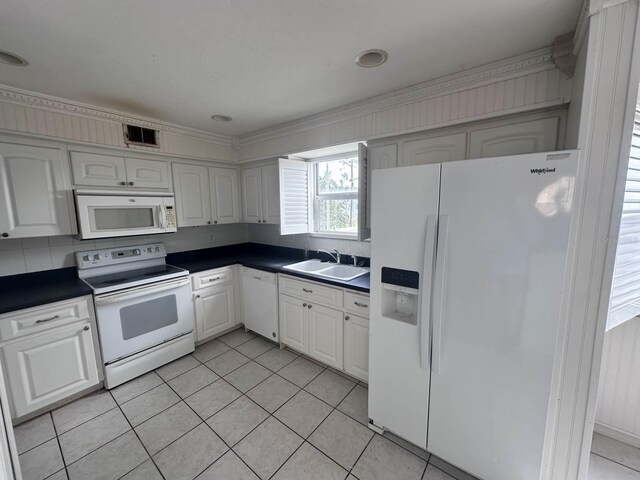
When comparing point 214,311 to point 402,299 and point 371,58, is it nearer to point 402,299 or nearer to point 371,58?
point 402,299

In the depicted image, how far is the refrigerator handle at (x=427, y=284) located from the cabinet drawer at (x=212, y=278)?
2.23 meters

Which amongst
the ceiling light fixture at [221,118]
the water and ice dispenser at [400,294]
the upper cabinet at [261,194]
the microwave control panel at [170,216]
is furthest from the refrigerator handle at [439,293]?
the microwave control panel at [170,216]

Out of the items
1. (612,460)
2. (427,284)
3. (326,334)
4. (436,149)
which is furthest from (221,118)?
(612,460)

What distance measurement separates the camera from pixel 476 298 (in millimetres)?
1313

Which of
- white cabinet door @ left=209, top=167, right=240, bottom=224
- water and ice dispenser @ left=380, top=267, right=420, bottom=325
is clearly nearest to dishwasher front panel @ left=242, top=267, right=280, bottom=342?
white cabinet door @ left=209, top=167, right=240, bottom=224

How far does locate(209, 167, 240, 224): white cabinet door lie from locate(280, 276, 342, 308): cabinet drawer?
118cm

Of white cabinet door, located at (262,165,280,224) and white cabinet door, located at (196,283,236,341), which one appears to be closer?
white cabinet door, located at (196,283,236,341)

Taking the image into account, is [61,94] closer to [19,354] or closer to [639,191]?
[19,354]

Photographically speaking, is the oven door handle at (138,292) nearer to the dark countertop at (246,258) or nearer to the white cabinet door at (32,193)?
→ the dark countertop at (246,258)

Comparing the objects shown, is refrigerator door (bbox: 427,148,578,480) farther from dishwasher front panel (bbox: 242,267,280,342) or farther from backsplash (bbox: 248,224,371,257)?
dishwasher front panel (bbox: 242,267,280,342)

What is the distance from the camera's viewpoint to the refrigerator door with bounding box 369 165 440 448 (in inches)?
56.1

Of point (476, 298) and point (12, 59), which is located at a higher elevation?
point (12, 59)

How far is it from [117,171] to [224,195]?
3.53ft

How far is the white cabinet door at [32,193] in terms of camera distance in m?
1.90
